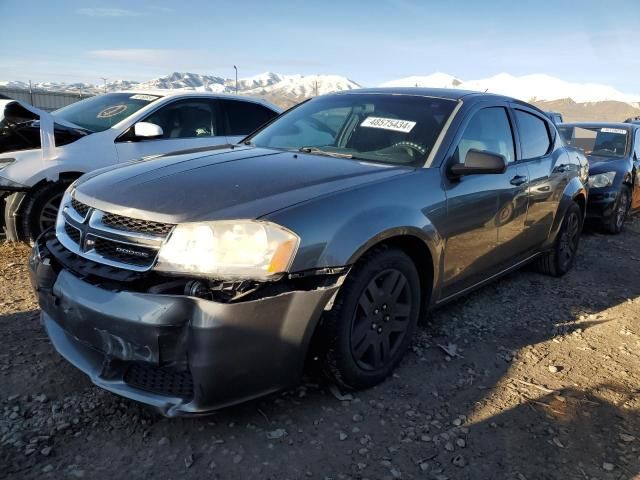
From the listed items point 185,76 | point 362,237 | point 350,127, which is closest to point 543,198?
point 350,127

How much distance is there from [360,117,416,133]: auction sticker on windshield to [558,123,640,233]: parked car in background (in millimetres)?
3921

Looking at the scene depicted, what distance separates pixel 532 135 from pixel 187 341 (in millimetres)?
3396

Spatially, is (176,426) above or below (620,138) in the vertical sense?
below

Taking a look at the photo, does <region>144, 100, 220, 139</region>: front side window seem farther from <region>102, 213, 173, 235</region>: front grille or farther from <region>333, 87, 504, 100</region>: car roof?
<region>102, 213, 173, 235</region>: front grille

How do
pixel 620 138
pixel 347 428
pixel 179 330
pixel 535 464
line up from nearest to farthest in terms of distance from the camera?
pixel 179 330 < pixel 535 464 < pixel 347 428 < pixel 620 138

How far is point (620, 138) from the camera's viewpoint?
25.9ft

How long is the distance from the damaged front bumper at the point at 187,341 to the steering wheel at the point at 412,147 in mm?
1230

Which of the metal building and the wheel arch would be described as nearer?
the wheel arch

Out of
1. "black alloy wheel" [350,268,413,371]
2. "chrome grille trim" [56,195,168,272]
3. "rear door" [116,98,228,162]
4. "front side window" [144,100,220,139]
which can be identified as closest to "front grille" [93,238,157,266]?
"chrome grille trim" [56,195,168,272]

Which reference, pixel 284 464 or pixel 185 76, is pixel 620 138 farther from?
pixel 185 76

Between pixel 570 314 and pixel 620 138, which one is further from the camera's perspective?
pixel 620 138

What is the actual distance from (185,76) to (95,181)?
57.5 m

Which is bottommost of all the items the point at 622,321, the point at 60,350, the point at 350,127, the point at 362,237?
the point at 622,321

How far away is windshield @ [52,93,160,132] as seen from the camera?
539 cm
